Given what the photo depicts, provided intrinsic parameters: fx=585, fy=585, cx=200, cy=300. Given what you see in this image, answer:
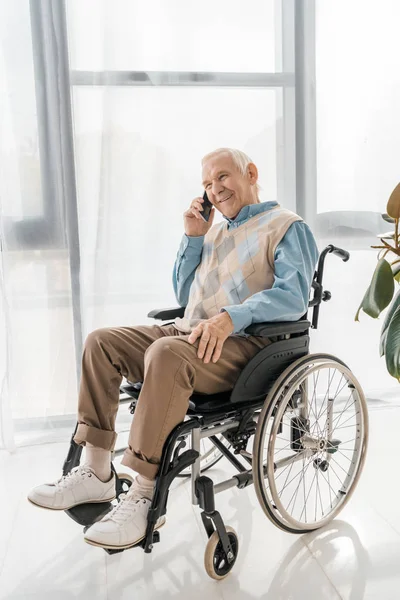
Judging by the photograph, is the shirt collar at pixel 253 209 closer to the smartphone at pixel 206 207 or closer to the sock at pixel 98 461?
the smartphone at pixel 206 207

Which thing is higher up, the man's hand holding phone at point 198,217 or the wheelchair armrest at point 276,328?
the man's hand holding phone at point 198,217

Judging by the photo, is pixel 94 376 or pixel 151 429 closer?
pixel 151 429

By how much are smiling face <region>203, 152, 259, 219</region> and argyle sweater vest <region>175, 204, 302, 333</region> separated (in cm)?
7

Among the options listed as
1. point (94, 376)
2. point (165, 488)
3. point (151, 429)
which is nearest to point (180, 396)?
point (151, 429)

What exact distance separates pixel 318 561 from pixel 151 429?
0.62 metres

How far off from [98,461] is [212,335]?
19.5 inches

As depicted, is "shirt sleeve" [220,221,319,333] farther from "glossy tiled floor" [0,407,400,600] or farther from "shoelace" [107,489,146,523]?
"glossy tiled floor" [0,407,400,600]

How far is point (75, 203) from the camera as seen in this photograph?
2.45 metres

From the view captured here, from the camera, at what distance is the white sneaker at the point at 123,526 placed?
1.38m

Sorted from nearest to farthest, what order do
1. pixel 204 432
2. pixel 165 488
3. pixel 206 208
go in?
pixel 165 488
pixel 204 432
pixel 206 208

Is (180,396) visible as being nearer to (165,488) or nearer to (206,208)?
(165,488)

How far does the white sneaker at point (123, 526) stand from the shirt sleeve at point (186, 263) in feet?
2.64

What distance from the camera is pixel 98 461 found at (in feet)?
5.42

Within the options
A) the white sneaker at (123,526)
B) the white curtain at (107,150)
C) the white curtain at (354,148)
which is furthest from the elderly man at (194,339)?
the white curtain at (354,148)
